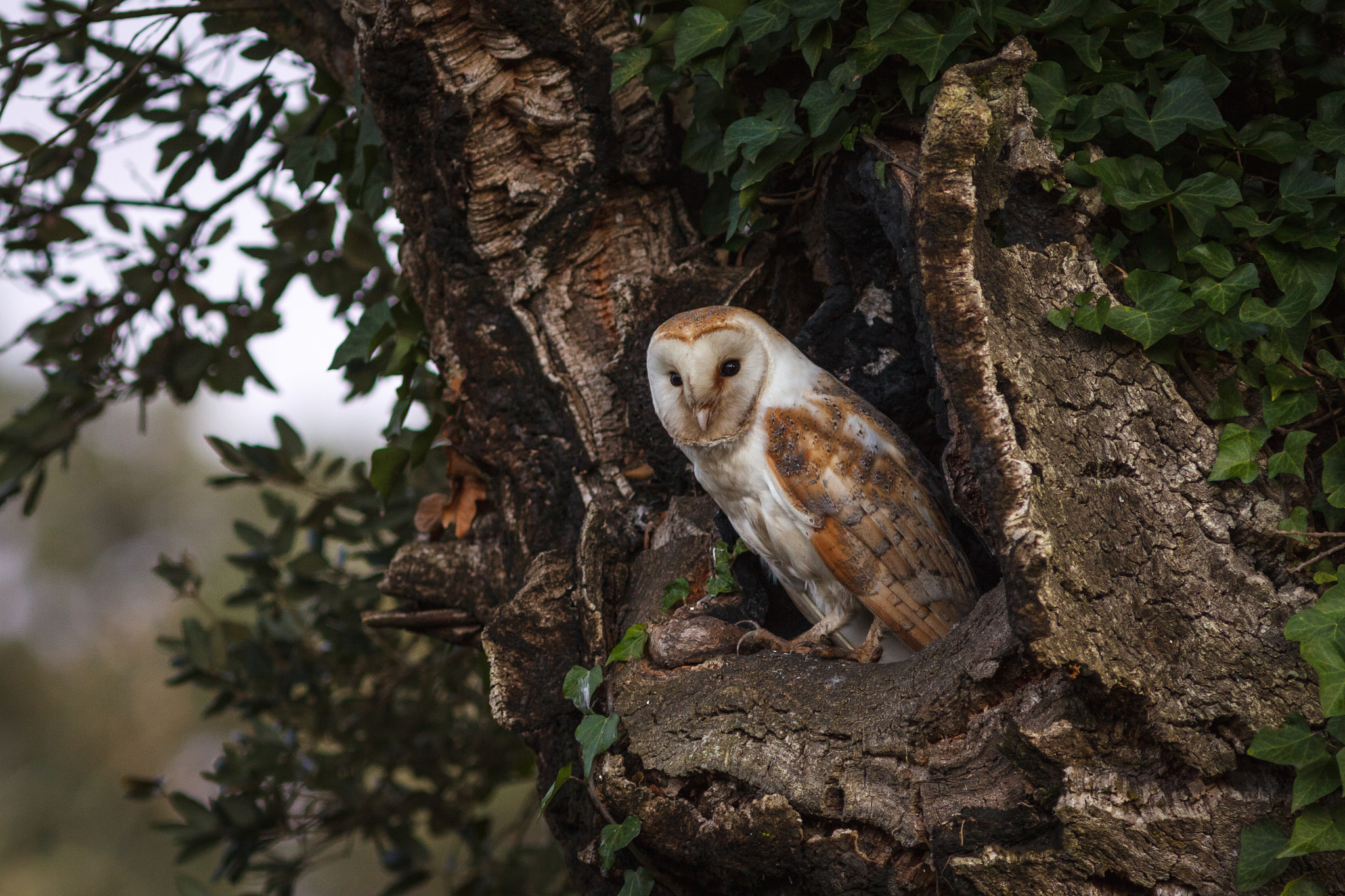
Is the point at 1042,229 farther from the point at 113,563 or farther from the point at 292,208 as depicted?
the point at 113,563

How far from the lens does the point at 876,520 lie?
1772 millimetres

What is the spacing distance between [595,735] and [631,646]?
175 millimetres

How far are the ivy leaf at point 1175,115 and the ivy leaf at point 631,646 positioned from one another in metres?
1.15

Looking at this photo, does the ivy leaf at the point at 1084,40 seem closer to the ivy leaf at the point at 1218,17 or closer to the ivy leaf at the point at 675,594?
the ivy leaf at the point at 1218,17

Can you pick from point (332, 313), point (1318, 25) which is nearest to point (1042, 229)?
point (1318, 25)

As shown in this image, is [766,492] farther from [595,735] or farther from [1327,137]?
[1327,137]

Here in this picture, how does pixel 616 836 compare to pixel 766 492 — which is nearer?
pixel 616 836

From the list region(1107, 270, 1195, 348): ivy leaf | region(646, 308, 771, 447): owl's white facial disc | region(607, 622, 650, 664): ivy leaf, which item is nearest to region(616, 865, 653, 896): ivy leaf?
region(607, 622, 650, 664): ivy leaf

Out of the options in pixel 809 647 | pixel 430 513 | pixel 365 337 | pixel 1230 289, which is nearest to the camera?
pixel 1230 289

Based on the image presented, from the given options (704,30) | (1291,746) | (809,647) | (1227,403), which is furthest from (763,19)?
(1291,746)

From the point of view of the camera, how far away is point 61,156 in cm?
254

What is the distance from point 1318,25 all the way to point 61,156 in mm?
2973

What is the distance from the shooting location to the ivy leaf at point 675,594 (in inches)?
68.1

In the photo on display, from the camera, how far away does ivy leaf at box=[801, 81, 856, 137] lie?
1546 millimetres
